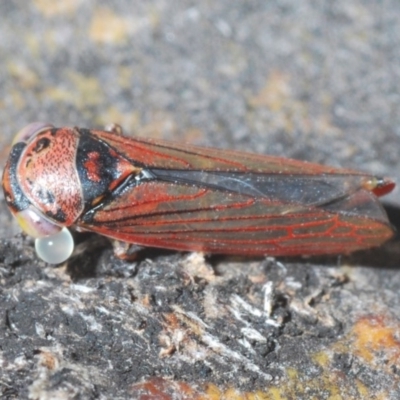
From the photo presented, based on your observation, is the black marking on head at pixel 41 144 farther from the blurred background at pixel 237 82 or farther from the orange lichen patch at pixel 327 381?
the orange lichen patch at pixel 327 381

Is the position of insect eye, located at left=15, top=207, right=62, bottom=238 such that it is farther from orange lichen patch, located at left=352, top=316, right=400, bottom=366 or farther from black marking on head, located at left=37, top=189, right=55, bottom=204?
orange lichen patch, located at left=352, top=316, right=400, bottom=366

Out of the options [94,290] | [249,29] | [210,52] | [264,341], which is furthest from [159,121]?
[264,341]

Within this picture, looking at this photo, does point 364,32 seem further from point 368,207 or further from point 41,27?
point 41,27

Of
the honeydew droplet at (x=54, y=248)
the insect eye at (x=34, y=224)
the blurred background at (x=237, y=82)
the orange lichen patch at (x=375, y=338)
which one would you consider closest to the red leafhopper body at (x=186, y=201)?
the insect eye at (x=34, y=224)

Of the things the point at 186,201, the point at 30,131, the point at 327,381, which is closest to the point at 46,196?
the point at 30,131

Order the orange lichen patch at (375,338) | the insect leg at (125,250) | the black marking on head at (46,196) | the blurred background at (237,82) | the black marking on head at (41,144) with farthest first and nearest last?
the blurred background at (237,82) < the black marking on head at (41,144) < the black marking on head at (46,196) < the insect leg at (125,250) < the orange lichen patch at (375,338)

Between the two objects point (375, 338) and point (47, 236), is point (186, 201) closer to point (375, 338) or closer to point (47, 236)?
point (47, 236)
